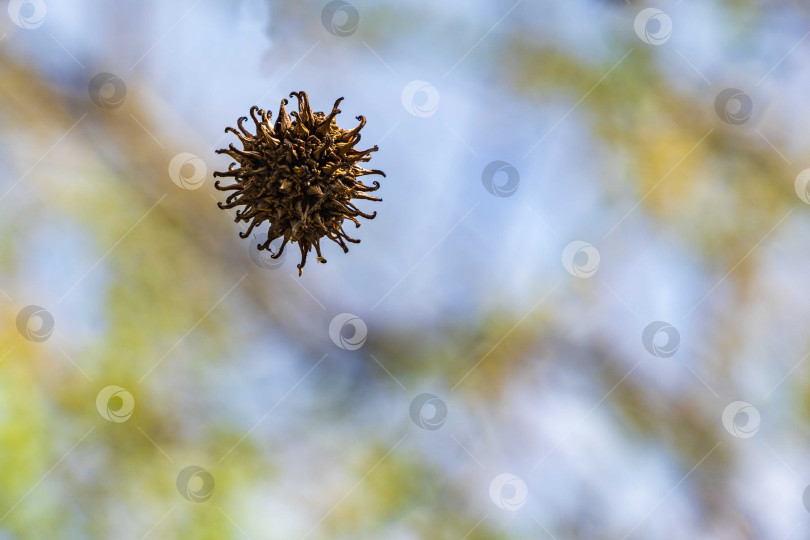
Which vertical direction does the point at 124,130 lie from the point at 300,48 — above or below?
below

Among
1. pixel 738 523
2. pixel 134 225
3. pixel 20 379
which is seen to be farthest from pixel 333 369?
pixel 738 523

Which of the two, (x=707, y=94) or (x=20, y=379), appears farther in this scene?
(x=707, y=94)

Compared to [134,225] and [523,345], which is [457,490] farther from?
[134,225]

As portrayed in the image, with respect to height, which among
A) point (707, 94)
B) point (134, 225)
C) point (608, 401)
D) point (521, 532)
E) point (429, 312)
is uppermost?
point (707, 94)

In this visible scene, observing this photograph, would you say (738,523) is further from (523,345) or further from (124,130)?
(124,130)

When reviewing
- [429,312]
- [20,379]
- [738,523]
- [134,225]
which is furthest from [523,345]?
[20,379]

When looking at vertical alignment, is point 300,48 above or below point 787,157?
below
